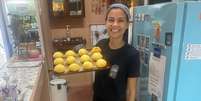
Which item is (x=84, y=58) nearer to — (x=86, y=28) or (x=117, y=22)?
(x=117, y=22)

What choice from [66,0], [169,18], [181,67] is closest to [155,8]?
[169,18]

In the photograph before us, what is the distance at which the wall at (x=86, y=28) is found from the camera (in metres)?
2.71

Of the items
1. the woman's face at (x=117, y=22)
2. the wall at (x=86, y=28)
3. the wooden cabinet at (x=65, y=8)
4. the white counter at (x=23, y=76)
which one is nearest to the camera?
the white counter at (x=23, y=76)

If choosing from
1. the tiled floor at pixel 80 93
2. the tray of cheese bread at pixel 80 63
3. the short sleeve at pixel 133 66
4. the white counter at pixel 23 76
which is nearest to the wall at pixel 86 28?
the tiled floor at pixel 80 93

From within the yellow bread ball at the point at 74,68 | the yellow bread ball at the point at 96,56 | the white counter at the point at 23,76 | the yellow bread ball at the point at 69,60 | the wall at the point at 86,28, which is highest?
the wall at the point at 86,28

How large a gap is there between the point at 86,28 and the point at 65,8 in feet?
1.37

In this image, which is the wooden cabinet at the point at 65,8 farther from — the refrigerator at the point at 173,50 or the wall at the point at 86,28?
the refrigerator at the point at 173,50

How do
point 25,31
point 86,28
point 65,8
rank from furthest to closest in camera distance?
point 86,28
point 65,8
point 25,31

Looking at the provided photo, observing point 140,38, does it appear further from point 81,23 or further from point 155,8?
point 81,23

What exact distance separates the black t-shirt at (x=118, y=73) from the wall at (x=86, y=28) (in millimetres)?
1293

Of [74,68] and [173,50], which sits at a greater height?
[173,50]

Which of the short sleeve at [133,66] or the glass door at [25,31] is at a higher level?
the glass door at [25,31]

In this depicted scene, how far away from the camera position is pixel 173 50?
1345 mm

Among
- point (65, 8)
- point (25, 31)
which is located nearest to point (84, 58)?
point (25, 31)
